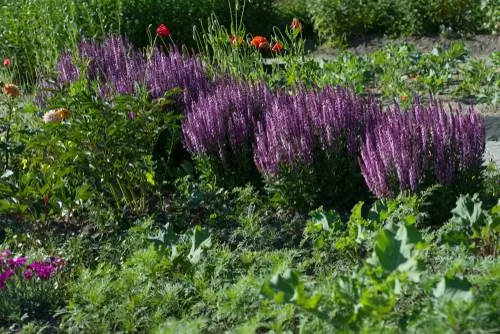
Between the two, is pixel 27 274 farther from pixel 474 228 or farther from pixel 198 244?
pixel 474 228

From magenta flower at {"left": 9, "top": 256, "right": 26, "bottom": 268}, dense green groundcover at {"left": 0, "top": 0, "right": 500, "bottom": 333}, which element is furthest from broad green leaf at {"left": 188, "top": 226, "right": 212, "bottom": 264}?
magenta flower at {"left": 9, "top": 256, "right": 26, "bottom": 268}

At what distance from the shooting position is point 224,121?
558 centimetres

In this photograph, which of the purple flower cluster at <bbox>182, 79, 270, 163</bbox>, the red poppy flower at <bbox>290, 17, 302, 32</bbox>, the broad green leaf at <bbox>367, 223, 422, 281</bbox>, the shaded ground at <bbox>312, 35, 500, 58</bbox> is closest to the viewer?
the broad green leaf at <bbox>367, 223, 422, 281</bbox>

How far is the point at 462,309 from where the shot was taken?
9.37 feet

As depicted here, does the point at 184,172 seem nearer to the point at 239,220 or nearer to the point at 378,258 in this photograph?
the point at 239,220

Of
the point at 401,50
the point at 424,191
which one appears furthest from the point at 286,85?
the point at 424,191

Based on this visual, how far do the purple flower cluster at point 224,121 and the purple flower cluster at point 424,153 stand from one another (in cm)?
95

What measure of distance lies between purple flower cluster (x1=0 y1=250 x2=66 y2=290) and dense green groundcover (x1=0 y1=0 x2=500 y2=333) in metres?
0.01

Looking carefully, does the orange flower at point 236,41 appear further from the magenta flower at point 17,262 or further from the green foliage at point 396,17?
the green foliage at point 396,17

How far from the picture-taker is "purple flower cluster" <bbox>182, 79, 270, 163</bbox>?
18.0 feet

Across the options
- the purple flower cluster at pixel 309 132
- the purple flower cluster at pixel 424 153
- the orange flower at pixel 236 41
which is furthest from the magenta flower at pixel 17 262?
the orange flower at pixel 236 41

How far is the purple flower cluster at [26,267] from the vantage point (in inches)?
172

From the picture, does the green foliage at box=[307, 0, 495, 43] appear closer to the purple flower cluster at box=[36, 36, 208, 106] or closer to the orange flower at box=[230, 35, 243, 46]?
the orange flower at box=[230, 35, 243, 46]

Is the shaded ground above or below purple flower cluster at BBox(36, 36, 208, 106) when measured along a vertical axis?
below
